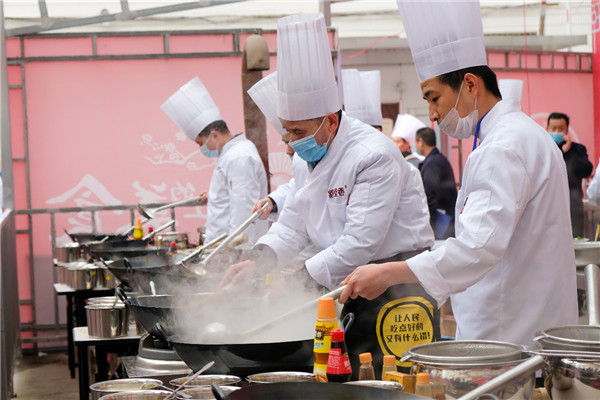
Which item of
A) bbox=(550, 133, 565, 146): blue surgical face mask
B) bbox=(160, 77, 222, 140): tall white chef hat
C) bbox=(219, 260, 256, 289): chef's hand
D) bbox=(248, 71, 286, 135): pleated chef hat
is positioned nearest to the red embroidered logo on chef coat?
bbox=(219, 260, 256, 289): chef's hand

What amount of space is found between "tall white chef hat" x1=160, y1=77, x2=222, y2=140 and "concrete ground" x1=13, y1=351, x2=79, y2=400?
206cm

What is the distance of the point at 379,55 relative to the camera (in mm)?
10406

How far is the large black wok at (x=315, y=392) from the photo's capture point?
1324mm

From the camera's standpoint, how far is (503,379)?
45.7 inches

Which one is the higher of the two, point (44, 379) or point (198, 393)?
point (198, 393)

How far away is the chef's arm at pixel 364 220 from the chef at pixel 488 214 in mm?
445

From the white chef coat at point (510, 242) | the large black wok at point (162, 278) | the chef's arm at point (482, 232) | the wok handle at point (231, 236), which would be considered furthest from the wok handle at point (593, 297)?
the wok handle at point (231, 236)

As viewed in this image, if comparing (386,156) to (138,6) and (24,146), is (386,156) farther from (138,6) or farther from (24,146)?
(138,6)

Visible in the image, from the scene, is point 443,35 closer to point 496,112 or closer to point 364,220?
point 496,112

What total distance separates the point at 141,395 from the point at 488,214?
873 millimetres

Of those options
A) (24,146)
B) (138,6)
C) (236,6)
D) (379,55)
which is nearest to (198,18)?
(236,6)

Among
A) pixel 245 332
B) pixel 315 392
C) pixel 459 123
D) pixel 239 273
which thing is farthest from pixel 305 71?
pixel 315 392

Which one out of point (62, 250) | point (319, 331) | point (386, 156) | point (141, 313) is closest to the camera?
point (319, 331)

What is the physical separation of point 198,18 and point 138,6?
124cm
